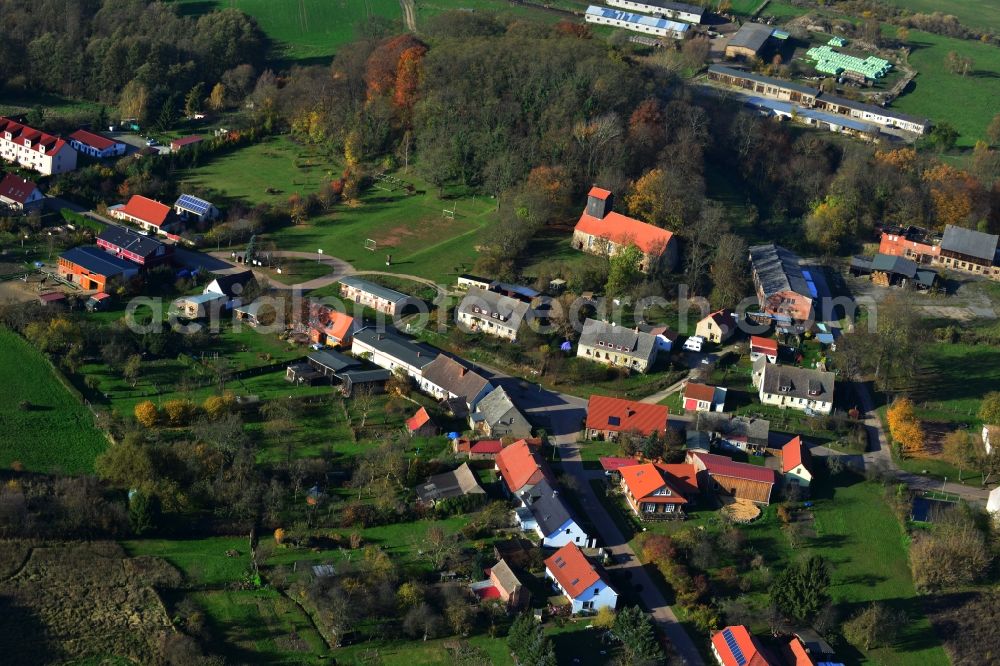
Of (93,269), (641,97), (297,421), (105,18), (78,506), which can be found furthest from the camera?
(105,18)

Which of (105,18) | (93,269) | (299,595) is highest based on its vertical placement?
(105,18)

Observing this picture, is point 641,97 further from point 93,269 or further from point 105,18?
point 105,18

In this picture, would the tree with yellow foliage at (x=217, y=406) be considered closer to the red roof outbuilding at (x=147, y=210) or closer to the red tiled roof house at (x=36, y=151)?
the red roof outbuilding at (x=147, y=210)

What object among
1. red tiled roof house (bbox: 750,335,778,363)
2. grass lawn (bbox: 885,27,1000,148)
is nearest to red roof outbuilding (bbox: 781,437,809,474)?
red tiled roof house (bbox: 750,335,778,363)

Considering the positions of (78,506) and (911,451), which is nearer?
(78,506)

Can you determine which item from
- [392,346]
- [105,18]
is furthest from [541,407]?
[105,18]

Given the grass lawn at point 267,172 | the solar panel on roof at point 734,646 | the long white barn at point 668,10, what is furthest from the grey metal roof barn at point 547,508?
the long white barn at point 668,10
